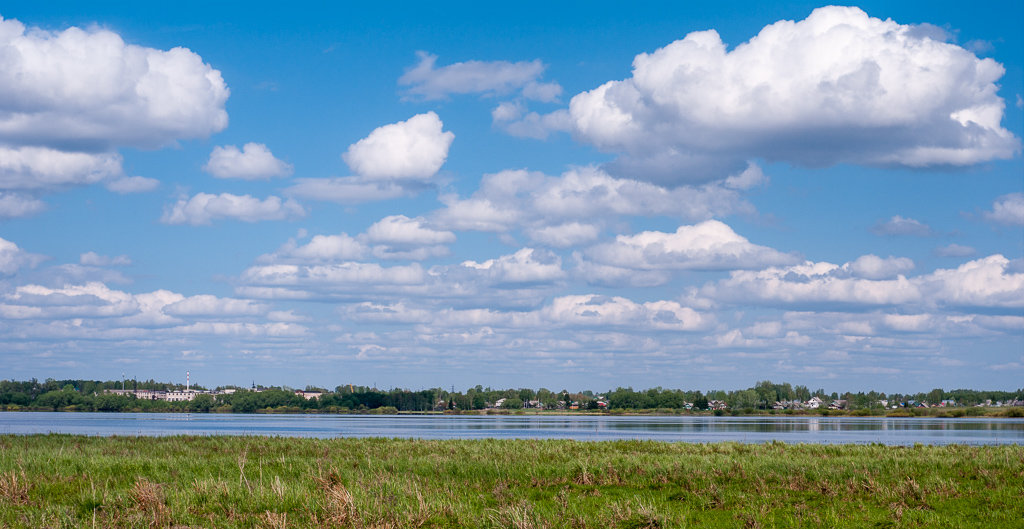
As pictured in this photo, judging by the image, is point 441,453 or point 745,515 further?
point 441,453

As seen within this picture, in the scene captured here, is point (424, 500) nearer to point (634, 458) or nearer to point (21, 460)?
point (634, 458)

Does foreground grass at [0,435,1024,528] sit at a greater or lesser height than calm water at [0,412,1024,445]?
greater

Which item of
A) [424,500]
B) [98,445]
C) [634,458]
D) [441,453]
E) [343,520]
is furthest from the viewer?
[98,445]

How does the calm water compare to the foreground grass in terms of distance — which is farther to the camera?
the calm water

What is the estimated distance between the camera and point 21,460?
3697 centimetres

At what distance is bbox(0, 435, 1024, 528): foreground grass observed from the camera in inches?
979

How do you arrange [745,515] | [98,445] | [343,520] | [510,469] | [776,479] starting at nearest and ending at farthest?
[343,520] < [745,515] < [776,479] < [510,469] < [98,445]

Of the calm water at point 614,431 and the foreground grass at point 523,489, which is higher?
the foreground grass at point 523,489

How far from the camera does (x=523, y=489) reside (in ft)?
103

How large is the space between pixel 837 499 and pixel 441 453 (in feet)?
71.0

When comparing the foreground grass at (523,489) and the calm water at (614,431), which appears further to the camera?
the calm water at (614,431)

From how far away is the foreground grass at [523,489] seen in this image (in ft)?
81.6

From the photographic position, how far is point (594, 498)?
97.0ft

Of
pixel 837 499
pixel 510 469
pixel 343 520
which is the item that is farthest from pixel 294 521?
pixel 837 499
